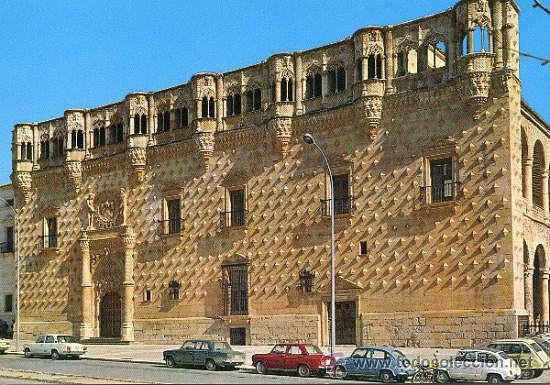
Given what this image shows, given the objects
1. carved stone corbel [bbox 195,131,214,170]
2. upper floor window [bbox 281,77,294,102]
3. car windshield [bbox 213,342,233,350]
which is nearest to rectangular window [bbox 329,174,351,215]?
upper floor window [bbox 281,77,294,102]

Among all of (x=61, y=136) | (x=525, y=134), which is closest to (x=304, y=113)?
(x=525, y=134)

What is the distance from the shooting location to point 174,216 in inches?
1770

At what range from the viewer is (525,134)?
36906mm

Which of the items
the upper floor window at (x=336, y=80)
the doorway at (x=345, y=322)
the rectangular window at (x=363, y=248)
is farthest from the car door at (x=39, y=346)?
the upper floor window at (x=336, y=80)

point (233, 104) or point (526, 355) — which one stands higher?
point (233, 104)

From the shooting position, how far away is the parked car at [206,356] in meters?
30.9

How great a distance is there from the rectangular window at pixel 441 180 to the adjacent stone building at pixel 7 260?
32515 mm

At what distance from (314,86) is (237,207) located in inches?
298

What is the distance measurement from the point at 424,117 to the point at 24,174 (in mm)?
28258

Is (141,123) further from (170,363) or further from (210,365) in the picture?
(210,365)

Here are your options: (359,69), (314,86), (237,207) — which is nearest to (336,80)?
(314,86)

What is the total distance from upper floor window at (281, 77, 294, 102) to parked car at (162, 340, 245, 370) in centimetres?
1410

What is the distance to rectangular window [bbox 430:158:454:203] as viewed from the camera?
1378 inches

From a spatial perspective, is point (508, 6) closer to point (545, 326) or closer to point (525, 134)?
point (525, 134)
